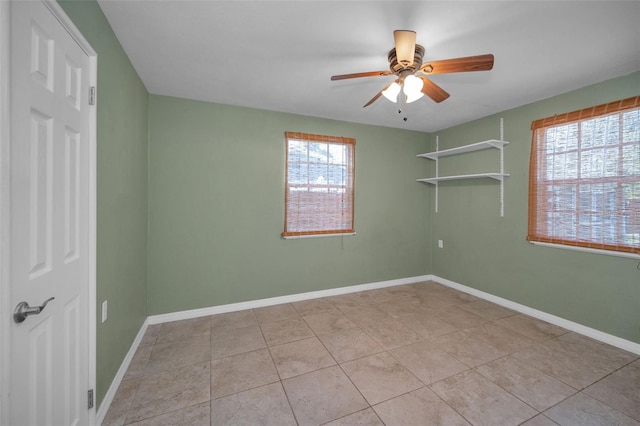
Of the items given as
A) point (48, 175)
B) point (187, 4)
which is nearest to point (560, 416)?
point (48, 175)

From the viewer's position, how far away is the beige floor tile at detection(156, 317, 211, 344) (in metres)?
2.49

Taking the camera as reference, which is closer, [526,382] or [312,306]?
[526,382]

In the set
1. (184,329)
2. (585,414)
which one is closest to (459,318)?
(585,414)

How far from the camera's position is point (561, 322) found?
2715 millimetres

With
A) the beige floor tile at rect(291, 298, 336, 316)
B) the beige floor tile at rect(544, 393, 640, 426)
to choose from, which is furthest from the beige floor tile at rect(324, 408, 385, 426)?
the beige floor tile at rect(291, 298, 336, 316)

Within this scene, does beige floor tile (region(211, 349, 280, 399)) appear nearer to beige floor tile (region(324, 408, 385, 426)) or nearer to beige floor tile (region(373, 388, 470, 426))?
beige floor tile (region(324, 408, 385, 426))

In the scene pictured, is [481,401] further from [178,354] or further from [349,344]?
[178,354]

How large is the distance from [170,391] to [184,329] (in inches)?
36.9

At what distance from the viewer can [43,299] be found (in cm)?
104

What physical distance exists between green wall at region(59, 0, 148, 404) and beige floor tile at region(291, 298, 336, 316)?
1.66 meters

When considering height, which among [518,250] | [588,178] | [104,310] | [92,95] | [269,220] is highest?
[92,95]

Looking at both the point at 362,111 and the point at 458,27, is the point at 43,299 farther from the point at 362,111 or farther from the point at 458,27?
the point at 362,111

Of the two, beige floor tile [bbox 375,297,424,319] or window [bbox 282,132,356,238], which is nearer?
beige floor tile [bbox 375,297,424,319]

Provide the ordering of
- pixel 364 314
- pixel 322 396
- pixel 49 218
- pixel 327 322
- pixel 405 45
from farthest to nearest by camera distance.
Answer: pixel 364 314 < pixel 327 322 < pixel 322 396 < pixel 405 45 < pixel 49 218
